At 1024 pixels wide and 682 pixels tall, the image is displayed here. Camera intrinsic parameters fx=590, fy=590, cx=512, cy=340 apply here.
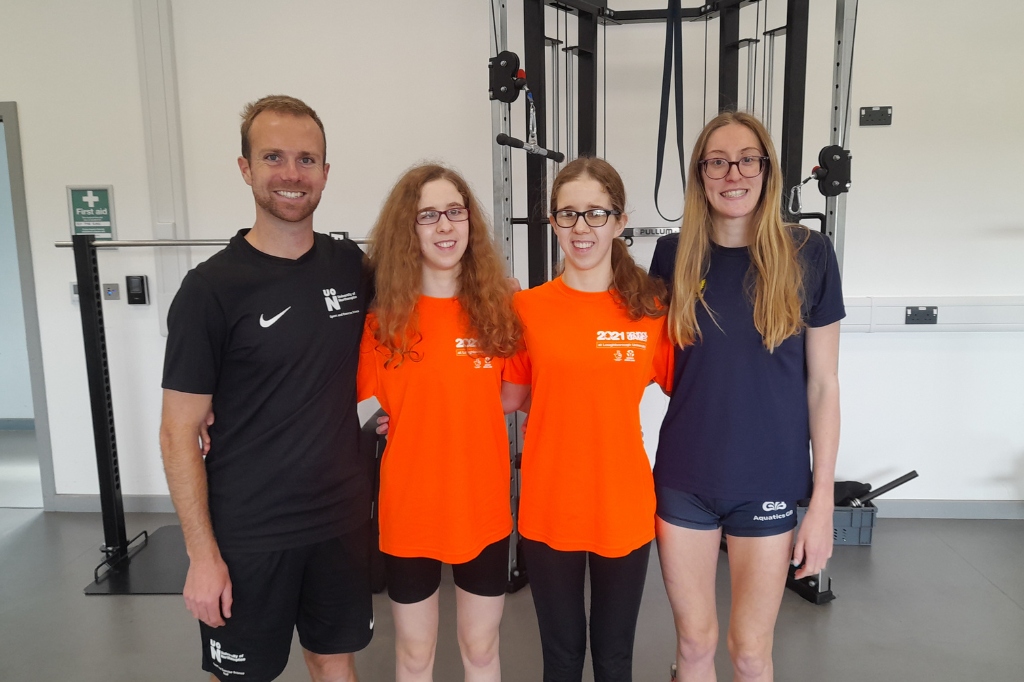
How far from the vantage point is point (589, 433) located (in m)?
1.33

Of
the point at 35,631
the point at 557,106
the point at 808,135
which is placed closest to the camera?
the point at 35,631

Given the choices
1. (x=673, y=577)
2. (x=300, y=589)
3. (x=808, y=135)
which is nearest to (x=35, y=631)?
(x=300, y=589)

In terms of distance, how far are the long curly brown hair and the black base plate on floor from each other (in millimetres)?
1998

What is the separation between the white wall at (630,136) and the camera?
9.74 ft

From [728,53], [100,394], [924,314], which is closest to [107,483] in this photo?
[100,394]

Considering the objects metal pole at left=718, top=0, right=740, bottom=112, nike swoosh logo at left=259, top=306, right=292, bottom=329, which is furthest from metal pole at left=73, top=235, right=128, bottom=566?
metal pole at left=718, top=0, right=740, bottom=112

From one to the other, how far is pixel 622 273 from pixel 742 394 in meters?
0.40

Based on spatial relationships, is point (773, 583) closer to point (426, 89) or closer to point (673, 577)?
point (673, 577)

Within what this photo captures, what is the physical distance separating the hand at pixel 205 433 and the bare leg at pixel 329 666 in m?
0.61

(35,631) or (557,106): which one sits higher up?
(557,106)

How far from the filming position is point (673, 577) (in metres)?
1.42

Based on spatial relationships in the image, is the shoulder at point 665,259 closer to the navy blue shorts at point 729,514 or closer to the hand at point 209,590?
the navy blue shorts at point 729,514

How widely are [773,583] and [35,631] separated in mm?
2716

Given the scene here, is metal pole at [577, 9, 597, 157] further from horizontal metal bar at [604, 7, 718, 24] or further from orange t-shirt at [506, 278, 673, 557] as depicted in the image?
orange t-shirt at [506, 278, 673, 557]
